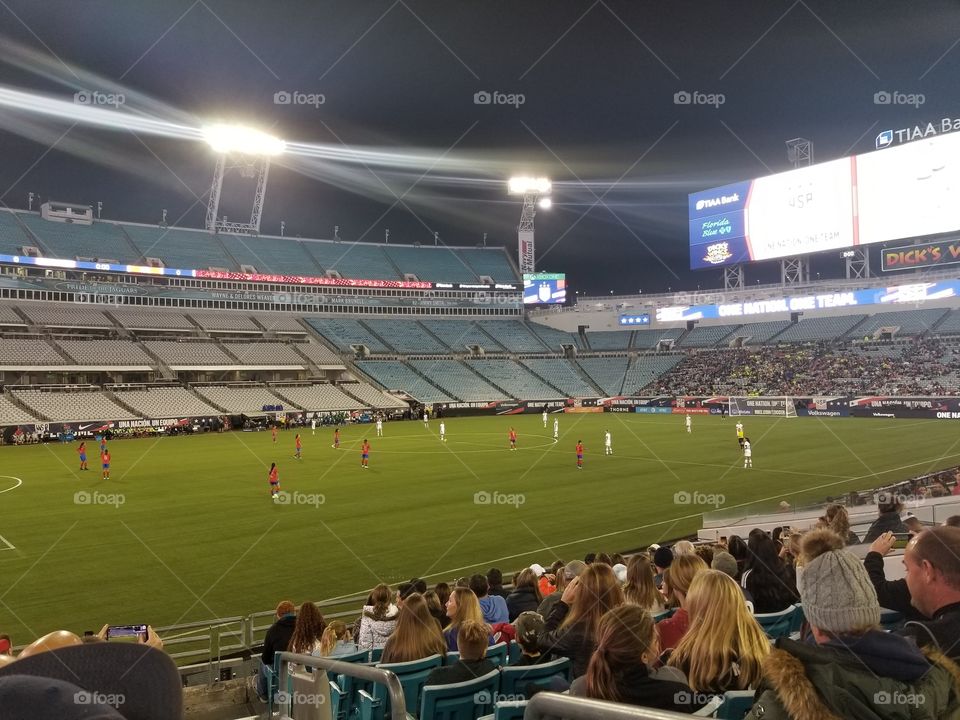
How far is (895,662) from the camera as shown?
2770 mm

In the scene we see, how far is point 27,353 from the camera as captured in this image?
58812 millimetres

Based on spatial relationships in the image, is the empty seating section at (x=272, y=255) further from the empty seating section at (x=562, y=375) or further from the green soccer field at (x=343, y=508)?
the green soccer field at (x=343, y=508)

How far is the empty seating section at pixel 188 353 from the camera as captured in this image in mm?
66312

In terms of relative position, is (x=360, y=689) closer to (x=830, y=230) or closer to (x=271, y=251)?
(x=830, y=230)

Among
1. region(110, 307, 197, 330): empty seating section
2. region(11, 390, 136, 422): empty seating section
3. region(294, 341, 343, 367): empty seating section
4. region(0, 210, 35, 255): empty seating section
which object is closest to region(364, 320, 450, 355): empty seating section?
region(294, 341, 343, 367): empty seating section

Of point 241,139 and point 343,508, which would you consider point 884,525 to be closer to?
point 343,508

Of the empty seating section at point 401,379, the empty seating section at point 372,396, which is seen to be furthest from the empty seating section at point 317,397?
the empty seating section at point 401,379

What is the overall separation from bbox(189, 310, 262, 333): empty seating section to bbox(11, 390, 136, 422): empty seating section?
59.4 ft

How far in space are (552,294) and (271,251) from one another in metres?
37.8

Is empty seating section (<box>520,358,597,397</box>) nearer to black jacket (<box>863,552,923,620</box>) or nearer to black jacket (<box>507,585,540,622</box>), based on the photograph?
black jacket (<box>507,585,540,622</box>)

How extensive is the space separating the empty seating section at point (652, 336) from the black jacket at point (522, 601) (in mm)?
82097

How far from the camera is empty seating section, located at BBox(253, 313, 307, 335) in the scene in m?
78.8

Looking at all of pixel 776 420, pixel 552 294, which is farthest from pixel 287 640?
pixel 552 294

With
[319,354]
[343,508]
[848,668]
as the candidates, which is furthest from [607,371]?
[848,668]
